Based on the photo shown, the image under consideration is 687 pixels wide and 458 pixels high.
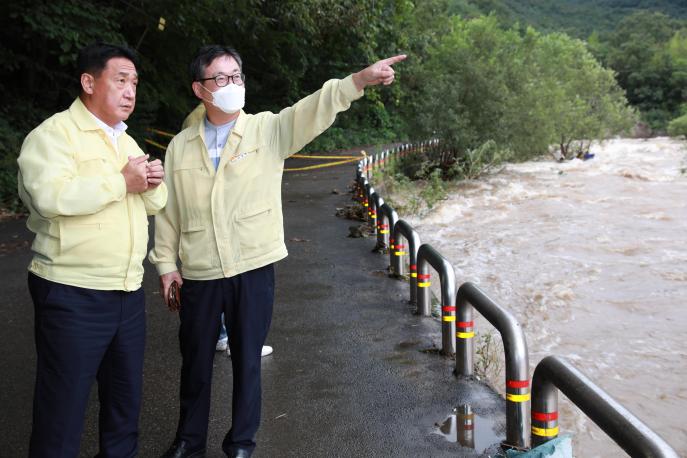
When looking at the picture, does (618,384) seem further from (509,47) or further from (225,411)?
(509,47)

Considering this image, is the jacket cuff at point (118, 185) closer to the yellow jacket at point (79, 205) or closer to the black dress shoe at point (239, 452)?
the yellow jacket at point (79, 205)

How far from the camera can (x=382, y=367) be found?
5.38m

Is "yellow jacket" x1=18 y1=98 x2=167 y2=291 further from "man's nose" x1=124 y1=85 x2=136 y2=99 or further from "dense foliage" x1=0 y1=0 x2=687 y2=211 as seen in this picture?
"dense foliage" x1=0 y1=0 x2=687 y2=211

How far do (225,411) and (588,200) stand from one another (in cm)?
1558

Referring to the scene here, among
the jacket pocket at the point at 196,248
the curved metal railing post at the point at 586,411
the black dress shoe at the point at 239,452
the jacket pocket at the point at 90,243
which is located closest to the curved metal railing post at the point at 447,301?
the curved metal railing post at the point at 586,411

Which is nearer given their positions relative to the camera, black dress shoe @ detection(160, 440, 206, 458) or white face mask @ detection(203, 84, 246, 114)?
white face mask @ detection(203, 84, 246, 114)

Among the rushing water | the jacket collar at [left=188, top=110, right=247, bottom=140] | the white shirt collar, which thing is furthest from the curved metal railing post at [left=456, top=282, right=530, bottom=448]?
the white shirt collar

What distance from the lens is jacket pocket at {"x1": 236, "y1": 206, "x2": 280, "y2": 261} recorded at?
3504mm

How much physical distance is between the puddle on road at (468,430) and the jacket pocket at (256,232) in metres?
1.66

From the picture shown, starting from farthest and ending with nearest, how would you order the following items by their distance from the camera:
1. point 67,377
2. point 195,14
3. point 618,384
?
point 195,14, point 618,384, point 67,377

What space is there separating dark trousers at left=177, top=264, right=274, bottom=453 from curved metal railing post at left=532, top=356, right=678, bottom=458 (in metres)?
1.45

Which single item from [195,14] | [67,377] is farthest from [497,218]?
[67,377]

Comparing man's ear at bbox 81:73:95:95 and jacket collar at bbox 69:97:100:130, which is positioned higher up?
man's ear at bbox 81:73:95:95

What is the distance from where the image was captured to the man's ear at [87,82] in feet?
9.79
